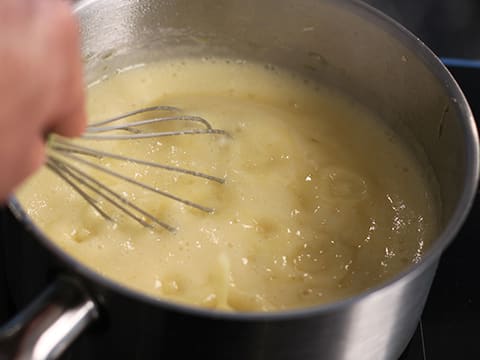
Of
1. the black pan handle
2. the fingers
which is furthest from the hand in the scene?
Result: the black pan handle

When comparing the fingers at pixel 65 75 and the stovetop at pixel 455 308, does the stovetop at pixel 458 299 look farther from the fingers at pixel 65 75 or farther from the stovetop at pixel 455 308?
the fingers at pixel 65 75

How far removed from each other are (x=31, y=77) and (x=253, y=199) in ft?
1.61

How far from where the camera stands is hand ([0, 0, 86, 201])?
1.76 feet

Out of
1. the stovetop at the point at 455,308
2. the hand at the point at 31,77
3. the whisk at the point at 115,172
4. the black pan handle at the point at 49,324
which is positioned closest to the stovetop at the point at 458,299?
the stovetop at the point at 455,308

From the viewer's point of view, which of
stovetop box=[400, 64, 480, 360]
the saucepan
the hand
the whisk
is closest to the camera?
the hand

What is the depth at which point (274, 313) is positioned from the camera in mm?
630

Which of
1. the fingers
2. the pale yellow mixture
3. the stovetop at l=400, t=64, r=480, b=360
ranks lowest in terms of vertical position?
the stovetop at l=400, t=64, r=480, b=360

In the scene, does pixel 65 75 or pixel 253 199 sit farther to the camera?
pixel 253 199

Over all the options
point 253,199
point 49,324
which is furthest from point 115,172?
point 49,324

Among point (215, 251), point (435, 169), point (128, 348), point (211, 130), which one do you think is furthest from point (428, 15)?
point (128, 348)

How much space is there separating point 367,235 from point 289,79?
0.34m

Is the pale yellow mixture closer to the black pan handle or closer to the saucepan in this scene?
the saucepan

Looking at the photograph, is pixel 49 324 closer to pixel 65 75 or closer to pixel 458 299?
pixel 65 75

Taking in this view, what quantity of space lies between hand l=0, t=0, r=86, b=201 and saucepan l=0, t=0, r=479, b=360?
11 cm
